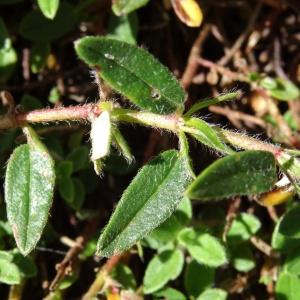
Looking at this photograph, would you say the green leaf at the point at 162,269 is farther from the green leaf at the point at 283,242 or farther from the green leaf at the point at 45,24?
the green leaf at the point at 45,24

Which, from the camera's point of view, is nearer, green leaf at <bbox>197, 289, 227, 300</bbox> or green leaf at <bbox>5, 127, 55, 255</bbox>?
green leaf at <bbox>5, 127, 55, 255</bbox>

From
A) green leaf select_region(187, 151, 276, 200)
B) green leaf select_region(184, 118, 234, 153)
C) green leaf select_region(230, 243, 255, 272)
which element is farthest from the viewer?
green leaf select_region(230, 243, 255, 272)

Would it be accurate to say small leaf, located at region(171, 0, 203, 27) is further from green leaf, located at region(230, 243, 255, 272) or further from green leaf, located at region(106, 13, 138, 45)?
green leaf, located at region(230, 243, 255, 272)

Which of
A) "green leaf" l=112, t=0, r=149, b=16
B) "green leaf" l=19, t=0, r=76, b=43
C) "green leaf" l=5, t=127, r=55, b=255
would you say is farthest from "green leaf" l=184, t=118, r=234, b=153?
"green leaf" l=19, t=0, r=76, b=43

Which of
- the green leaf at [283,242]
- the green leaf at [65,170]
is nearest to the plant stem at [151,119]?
the green leaf at [65,170]

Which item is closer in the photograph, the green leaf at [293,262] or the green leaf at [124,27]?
the green leaf at [293,262]

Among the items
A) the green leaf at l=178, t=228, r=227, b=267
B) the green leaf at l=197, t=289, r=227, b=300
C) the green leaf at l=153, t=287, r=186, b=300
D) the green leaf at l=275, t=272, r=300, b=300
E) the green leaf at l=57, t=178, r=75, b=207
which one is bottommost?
the green leaf at l=275, t=272, r=300, b=300

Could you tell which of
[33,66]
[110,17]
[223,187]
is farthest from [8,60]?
[223,187]
